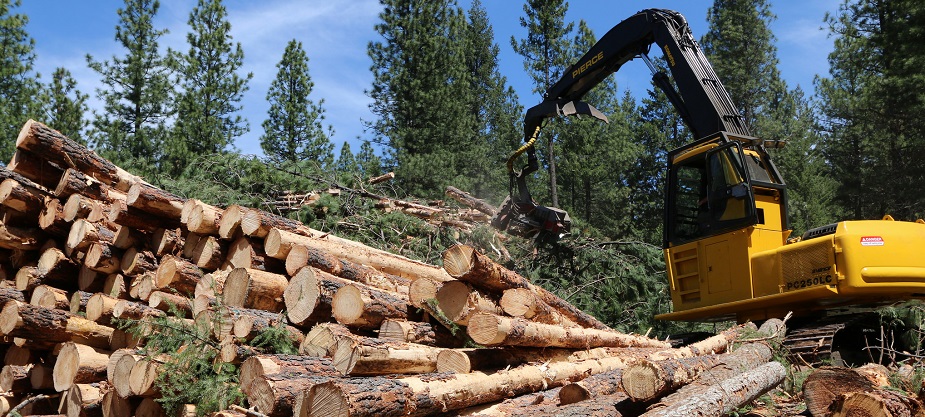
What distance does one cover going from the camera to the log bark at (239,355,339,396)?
461 centimetres

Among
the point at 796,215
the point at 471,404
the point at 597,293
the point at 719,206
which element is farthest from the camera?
the point at 796,215

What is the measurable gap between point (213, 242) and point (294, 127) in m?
17.5

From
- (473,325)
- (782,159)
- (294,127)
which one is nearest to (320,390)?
(473,325)

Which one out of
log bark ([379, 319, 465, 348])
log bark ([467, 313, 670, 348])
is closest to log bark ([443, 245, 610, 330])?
log bark ([467, 313, 670, 348])

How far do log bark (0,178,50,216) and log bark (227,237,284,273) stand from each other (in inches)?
89.7

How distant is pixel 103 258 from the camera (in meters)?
6.93

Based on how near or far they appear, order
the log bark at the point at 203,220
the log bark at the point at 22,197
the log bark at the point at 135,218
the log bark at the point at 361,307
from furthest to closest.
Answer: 1. the log bark at the point at 22,197
2. the log bark at the point at 135,218
3. the log bark at the point at 203,220
4. the log bark at the point at 361,307

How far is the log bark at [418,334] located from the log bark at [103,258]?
2887mm

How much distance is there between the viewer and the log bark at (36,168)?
291 inches

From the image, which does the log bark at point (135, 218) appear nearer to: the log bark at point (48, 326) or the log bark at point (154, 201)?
the log bark at point (154, 201)

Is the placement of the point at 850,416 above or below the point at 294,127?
below

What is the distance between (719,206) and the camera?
302 inches

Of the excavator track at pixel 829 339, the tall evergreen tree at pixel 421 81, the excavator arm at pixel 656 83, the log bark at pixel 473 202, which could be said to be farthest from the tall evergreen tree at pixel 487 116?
the excavator track at pixel 829 339

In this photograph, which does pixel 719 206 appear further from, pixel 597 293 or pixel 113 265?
pixel 113 265
